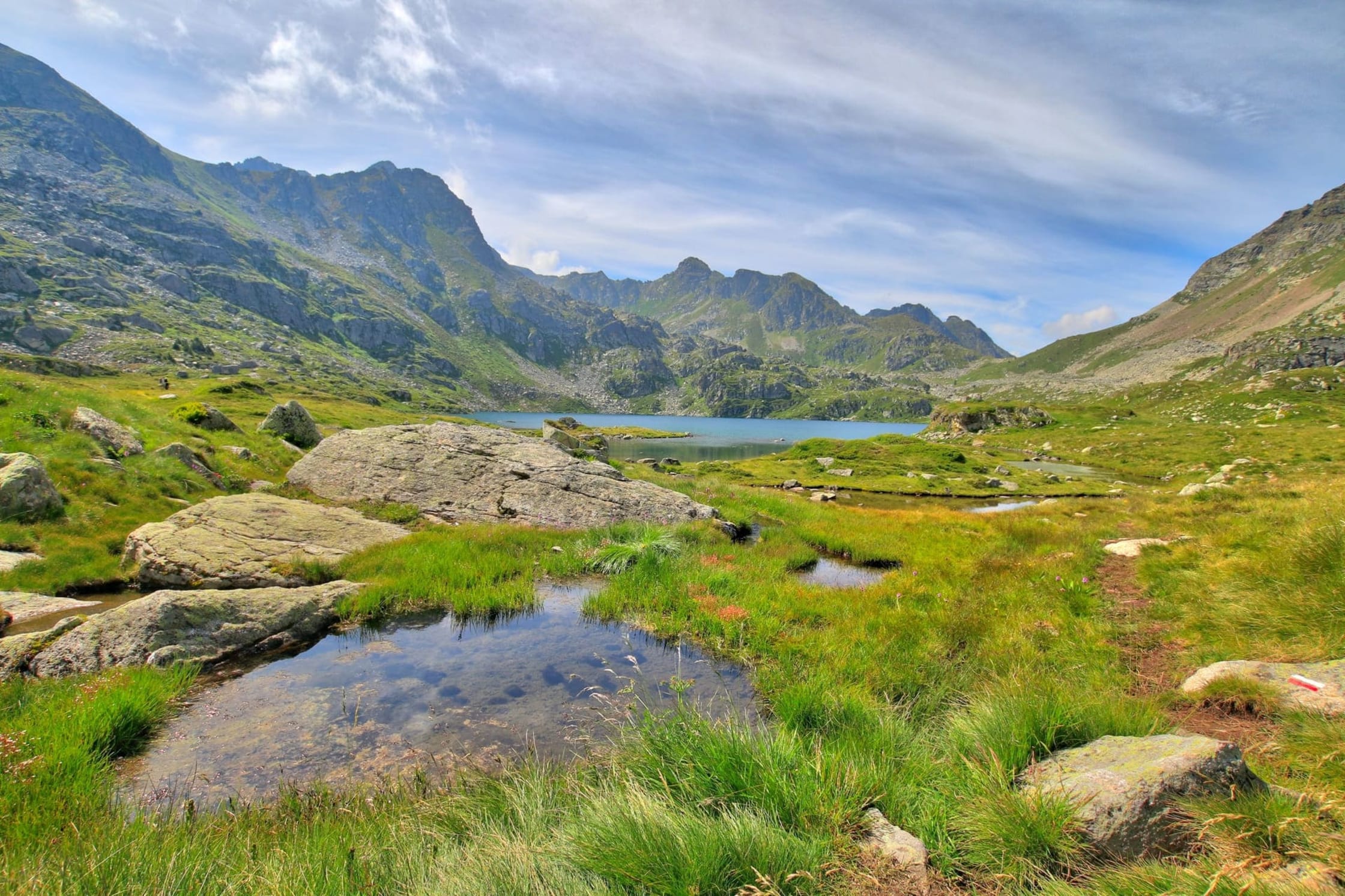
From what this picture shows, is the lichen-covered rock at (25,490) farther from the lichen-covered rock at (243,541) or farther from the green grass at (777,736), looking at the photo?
the lichen-covered rock at (243,541)

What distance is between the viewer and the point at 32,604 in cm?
988

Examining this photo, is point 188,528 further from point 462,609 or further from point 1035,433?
point 1035,433

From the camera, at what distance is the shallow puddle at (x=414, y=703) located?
248 inches

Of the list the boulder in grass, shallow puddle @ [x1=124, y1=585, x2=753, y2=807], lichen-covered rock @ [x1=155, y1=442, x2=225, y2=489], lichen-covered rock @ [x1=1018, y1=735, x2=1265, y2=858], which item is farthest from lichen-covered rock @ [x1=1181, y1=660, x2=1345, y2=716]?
lichen-covered rock @ [x1=155, y1=442, x2=225, y2=489]

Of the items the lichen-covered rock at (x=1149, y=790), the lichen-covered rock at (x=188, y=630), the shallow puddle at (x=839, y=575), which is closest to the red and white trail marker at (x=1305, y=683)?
the lichen-covered rock at (x=1149, y=790)

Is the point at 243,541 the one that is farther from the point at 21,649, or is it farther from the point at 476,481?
the point at 476,481

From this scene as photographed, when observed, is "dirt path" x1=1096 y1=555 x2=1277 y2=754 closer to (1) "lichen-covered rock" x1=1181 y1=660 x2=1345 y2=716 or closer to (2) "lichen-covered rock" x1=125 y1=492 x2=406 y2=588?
(1) "lichen-covered rock" x1=1181 y1=660 x2=1345 y2=716

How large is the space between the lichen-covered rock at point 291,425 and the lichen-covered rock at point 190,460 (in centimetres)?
1010

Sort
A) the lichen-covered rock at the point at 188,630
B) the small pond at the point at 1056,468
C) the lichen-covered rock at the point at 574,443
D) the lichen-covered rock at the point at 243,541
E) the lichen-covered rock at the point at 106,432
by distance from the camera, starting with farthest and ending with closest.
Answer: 1. the small pond at the point at 1056,468
2. the lichen-covered rock at the point at 574,443
3. the lichen-covered rock at the point at 106,432
4. the lichen-covered rock at the point at 243,541
5. the lichen-covered rock at the point at 188,630

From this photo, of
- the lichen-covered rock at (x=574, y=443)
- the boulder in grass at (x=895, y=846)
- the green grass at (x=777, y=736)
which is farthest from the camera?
the lichen-covered rock at (x=574, y=443)

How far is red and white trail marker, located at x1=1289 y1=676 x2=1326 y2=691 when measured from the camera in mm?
5664

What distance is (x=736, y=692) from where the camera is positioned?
8461 mm

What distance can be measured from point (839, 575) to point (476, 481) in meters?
15.0

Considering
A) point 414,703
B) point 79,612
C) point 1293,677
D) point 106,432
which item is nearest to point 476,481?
point 106,432
